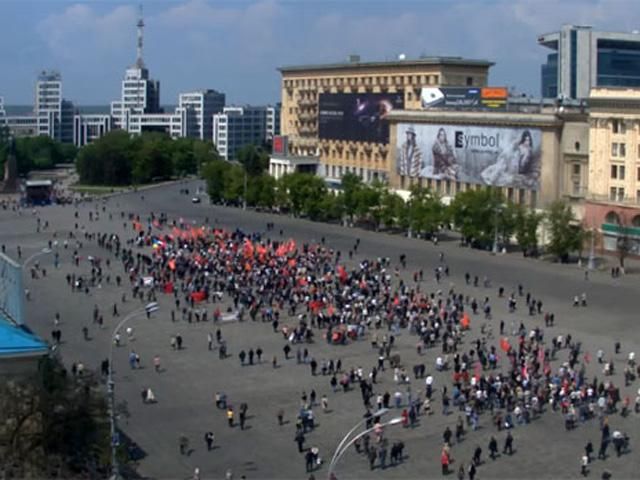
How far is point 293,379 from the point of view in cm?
3816

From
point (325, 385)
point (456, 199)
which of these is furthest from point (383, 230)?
point (325, 385)

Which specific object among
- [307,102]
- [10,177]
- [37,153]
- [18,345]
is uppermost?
[307,102]

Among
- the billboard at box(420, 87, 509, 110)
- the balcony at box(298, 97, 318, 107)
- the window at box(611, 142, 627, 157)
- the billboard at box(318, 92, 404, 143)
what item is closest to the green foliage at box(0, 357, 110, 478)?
the window at box(611, 142, 627, 157)

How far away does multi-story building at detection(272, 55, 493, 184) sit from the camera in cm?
10588

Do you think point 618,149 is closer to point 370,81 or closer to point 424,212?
point 424,212

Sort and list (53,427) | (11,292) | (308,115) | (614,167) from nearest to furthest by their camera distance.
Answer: (53,427), (11,292), (614,167), (308,115)

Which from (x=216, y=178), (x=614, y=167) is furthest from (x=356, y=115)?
(x=614, y=167)

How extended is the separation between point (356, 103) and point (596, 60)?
154 ft

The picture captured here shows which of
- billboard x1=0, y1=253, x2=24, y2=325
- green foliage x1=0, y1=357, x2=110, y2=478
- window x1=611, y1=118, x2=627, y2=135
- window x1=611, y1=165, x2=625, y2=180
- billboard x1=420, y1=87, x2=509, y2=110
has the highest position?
billboard x1=420, y1=87, x2=509, y2=110

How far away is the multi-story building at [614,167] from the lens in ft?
224

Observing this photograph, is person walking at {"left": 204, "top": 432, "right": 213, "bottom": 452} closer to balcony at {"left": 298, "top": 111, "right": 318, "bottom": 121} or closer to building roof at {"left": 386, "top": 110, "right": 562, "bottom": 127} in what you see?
building roof at {"left": 386, "top": 110, "right": 562, "bottom": 127}

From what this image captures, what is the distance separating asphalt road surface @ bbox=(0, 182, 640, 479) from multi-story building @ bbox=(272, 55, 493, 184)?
36.3 m

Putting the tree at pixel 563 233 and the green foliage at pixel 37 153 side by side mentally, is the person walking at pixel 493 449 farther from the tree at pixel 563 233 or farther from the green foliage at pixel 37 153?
the green foliage at pixel 37 153

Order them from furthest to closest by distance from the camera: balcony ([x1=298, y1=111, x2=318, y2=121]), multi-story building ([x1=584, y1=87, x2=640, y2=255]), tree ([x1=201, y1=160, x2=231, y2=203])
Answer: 1. balcony ([x1=298, y1=111, x2=318, y2=121])
2. tree ([x1=201, y1=160, x2=231, y2=203])
3. multi-story building ([x1=584, y1=87, x2=640, y2=255])
